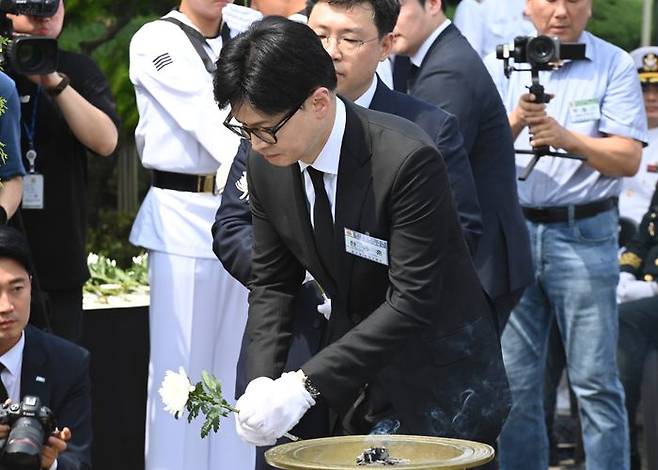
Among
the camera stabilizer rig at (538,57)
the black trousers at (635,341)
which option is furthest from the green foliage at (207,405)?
the black trousers at (635,341)

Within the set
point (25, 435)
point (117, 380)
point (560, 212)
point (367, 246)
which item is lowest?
point (117, 380)

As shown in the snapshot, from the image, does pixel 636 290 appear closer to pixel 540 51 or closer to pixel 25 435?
Result: pixel 540 51

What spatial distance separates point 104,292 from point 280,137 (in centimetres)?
324

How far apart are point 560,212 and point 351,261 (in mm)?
2287

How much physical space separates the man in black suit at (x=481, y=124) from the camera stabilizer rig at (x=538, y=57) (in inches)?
22.7

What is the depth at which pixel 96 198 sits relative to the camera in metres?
10.1

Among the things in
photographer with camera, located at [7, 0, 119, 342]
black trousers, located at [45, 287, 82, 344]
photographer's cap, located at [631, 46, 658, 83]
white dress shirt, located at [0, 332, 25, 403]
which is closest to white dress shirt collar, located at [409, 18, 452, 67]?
photographer with camera, located at [7, 0, 119, 342]

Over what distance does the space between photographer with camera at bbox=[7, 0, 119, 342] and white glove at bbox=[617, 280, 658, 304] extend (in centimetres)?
258

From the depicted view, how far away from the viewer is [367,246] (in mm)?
3619

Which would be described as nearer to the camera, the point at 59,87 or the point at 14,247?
the point at 14,247

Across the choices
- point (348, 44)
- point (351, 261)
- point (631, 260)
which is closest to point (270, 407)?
point (351, 261)

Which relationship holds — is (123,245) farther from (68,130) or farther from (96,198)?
(68,130)

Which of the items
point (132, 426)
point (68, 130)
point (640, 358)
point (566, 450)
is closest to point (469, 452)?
point (68, 130)

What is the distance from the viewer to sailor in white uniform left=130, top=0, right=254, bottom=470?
538 centimetres
